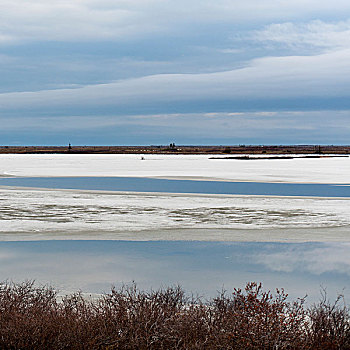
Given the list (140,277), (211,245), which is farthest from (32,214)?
(140,277)

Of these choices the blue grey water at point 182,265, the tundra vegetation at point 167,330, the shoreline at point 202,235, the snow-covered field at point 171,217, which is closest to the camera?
the tundra vegetation at point 167,330

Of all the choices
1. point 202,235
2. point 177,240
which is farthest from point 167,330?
point 202,235

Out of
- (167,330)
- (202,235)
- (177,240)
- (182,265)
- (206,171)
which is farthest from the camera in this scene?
(206,171)

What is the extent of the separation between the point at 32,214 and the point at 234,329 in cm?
1509

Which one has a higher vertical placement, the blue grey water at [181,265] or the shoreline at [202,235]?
the shoreline at [202,235]

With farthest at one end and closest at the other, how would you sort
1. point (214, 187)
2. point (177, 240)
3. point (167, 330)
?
point (214, 187) < point (177, 240) < point (167, 330)

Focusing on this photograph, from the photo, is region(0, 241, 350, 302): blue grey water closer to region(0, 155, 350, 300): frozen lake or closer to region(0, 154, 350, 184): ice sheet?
region(0, 155, 350, 300): frozen lake

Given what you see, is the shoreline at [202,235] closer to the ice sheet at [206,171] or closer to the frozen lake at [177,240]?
the frozen lake at [177,240]

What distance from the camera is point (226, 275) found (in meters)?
11.6

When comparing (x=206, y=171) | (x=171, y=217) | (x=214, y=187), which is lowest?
(x=171, y=217)

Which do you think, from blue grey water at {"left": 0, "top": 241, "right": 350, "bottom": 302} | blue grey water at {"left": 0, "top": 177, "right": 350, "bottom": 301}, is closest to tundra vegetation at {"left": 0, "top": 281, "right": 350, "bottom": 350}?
blue grey water at {"left": 0, "top": 241, "right": 350, "bottom": 302}

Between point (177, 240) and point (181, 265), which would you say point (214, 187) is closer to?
point (177, 240)

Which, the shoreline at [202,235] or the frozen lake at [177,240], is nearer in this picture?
the frozen lake at [177,240]

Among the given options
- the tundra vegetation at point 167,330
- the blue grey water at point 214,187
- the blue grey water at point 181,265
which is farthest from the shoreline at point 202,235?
the blue grey water at point 214,187
